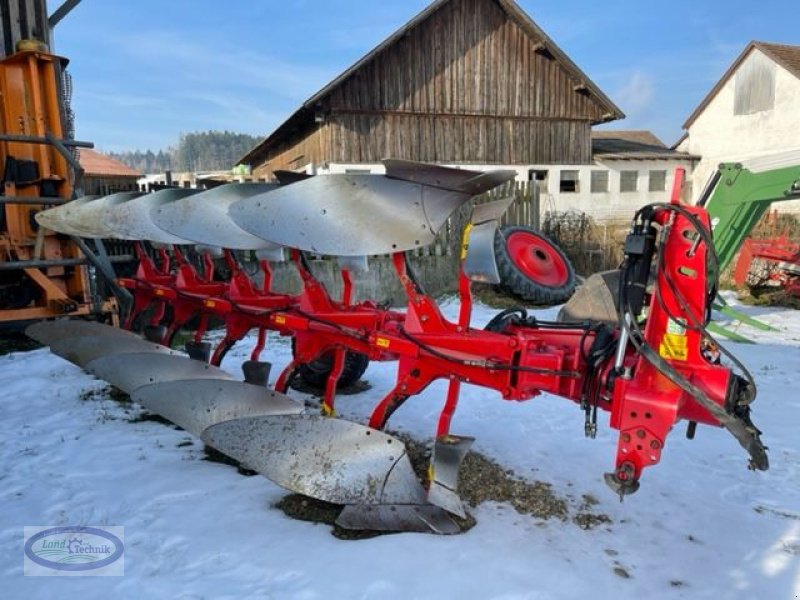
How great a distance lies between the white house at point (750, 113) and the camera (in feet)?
78.4

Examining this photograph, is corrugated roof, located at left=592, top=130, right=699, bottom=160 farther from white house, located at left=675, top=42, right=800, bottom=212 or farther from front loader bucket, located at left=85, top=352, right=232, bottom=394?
front loader bucket, located at left=85, top=352, right=232, bottom=394

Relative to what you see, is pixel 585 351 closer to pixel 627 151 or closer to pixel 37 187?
pixel 37 187

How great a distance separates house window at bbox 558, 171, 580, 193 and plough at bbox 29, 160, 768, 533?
63.8 feet

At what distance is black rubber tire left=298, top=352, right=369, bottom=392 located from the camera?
500 cm

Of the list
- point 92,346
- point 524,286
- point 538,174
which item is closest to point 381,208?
point 92,346

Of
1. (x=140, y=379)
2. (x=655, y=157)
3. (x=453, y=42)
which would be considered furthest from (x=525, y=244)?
(x=655, y=157)

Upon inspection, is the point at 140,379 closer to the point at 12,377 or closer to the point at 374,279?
the point at 12,377

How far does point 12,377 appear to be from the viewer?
5395 millimetres

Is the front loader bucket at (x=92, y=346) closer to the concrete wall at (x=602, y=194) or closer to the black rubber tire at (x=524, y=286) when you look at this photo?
the black rubber tire at (x=524, y=286)

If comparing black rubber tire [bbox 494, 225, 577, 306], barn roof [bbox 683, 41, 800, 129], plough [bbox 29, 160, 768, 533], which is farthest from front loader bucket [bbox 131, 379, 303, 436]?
barn roof [bbox 683, 41, 800, 129]

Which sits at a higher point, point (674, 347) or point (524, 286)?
point (674, 347)

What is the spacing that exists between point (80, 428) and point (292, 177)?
7.62 ft

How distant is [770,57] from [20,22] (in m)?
27.1

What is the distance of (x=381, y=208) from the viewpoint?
2.95 metres
